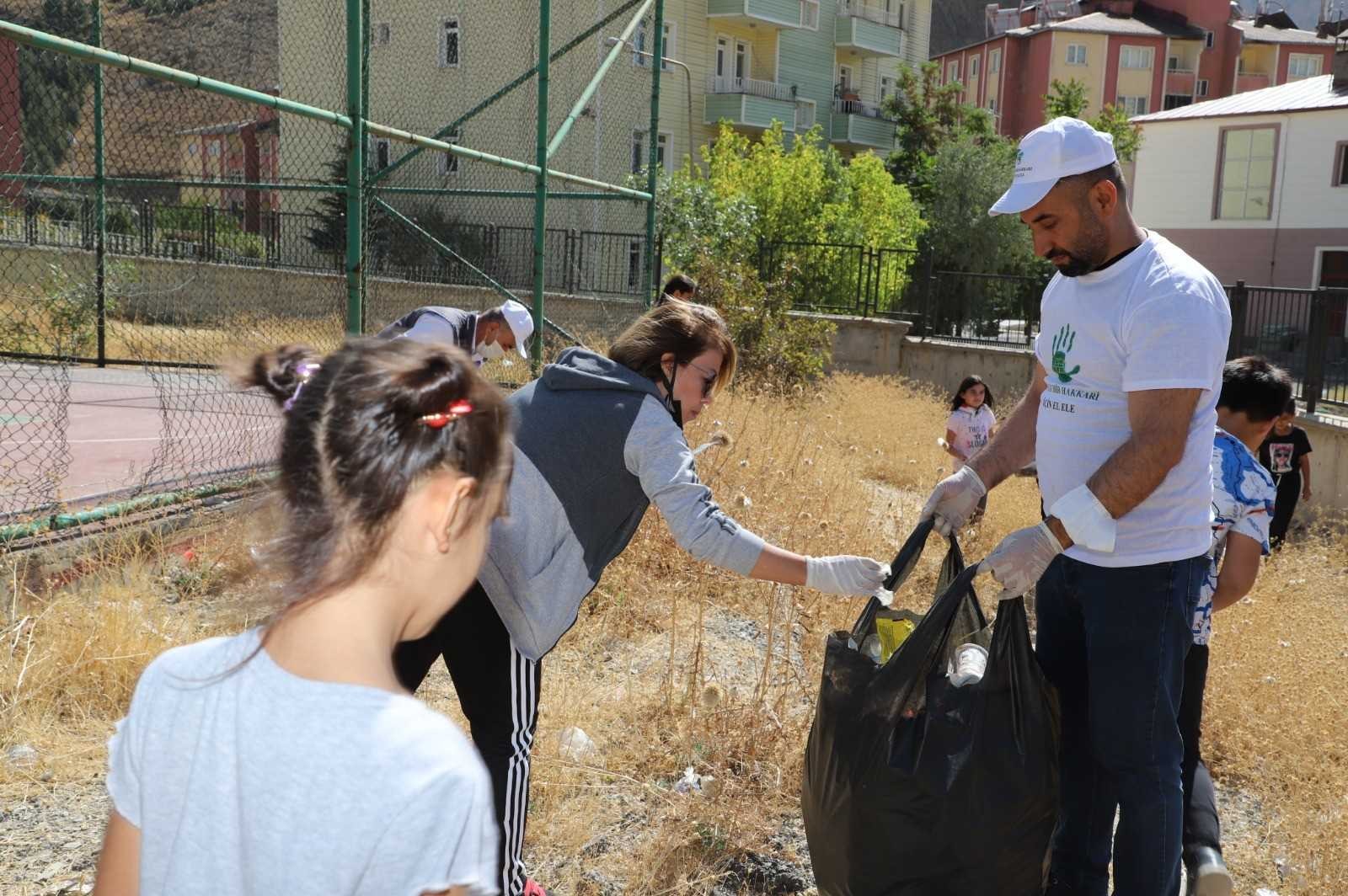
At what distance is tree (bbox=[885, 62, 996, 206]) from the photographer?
35.2m

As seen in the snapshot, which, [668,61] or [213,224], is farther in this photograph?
[668,61]

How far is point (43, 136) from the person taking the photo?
10.1 meters

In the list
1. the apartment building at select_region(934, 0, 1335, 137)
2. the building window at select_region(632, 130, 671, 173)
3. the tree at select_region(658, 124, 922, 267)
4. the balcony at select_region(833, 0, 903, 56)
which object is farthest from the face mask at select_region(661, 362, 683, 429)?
the apartment building at select_region(934, 0, 1335, 137)

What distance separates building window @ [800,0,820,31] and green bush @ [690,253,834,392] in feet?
69.5

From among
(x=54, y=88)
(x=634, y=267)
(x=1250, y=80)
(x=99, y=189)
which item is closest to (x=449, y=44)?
(x=634, y=267)

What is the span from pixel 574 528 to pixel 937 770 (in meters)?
0.89

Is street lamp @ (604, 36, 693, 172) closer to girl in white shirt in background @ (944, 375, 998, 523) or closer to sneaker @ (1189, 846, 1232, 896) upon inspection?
girl in white shirt in background @ (944, 375, 998, 523)

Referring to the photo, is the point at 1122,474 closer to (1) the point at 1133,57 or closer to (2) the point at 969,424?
(2) the point at 969,424

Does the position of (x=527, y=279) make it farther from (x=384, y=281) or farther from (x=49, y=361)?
(x=49, y=361)

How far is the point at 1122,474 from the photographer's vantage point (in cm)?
228

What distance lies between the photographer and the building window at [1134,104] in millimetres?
50656

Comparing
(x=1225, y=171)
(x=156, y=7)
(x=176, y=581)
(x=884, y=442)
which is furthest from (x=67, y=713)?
(x=1225, y=171)

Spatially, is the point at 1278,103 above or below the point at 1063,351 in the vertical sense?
above

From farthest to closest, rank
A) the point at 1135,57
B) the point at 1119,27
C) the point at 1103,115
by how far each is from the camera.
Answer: the point at 1135,57 → the point at 1119,27 → the point at 1103,115
